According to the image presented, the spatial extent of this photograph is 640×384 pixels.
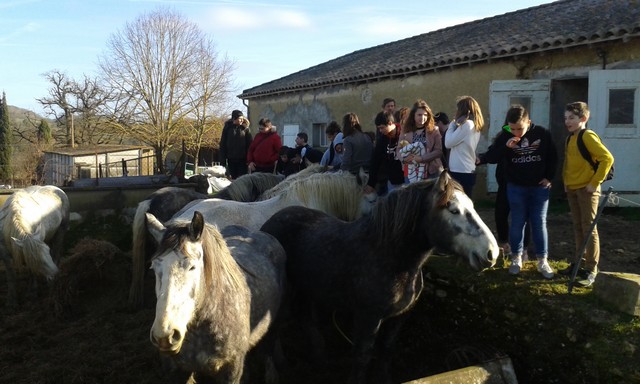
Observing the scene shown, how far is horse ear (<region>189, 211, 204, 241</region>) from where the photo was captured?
2514 millimetres

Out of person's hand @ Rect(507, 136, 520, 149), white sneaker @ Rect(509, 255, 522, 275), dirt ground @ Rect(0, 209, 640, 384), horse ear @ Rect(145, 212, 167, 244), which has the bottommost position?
dirt ground @ Rect(0, 209, 640, 384)

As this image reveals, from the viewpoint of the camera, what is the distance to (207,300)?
106 inches

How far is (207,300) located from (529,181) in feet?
9.10

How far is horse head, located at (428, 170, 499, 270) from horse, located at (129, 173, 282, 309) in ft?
11.0

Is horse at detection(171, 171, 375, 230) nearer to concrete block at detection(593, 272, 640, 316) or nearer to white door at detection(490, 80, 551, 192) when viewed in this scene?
concrete block at detection(593, 272, 640, 316)

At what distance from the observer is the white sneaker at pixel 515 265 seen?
4086 mm

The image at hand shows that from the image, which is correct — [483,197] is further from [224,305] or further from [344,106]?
[224,305]

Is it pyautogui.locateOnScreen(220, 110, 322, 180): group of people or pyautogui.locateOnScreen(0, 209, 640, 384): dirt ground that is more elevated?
pyautogui.locateOnScreen(220, 110, 322, 180): group of people

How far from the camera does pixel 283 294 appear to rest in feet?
12.3

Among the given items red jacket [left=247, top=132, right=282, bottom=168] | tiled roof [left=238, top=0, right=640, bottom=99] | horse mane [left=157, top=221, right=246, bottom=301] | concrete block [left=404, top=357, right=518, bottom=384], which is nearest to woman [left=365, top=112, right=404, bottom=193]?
concrete block [left=404, top=357, right=518, bottom=384]

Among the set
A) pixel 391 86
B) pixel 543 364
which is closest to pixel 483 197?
pixel 391 86

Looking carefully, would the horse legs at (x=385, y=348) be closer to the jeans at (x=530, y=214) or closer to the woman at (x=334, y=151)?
the jeans at (x=530, y=214)

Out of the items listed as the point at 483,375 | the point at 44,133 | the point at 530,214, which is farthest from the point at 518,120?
the point at 44,133

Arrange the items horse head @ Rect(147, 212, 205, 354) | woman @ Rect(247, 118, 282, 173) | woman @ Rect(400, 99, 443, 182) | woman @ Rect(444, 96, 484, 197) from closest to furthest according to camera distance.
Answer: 1. horse head @ Rect(147, 212, 205, 354)
2. woman @ Rect(444, 96, 484, 197)
3. woman @ Rect(400, 99, 443, 182)
4. woman @ Rect(247, 118, 282, 173)
